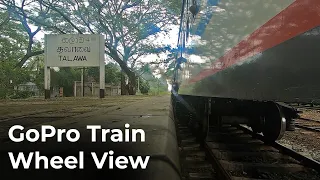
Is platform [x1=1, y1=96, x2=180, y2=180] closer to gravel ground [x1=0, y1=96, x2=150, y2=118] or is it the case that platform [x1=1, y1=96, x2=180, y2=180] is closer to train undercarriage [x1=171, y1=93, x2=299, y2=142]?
train undercarriage [x1=171, y1=93, x2=299, y2=142]

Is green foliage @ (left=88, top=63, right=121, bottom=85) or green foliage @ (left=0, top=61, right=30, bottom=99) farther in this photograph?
green foliage @ (left=88, top=63, right=121, bottom=85)

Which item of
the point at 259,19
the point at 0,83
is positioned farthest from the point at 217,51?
the point at 0,83

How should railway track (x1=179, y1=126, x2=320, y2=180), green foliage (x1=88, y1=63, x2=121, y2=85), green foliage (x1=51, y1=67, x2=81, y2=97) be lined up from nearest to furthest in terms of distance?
1. railway track (x1=179, y1=126, x2=320, y2=180)
2. green foliage (x1=51, y1=67, x2=81, y2=97)
3. green foliage (x1=88, y1=63, x2=121, y2=85)

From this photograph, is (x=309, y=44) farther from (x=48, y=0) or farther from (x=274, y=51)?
(x=48, y=0)

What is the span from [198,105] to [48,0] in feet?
57.2

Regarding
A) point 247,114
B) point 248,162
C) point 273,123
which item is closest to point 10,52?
point 247,114

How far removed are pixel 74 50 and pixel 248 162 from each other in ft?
35.1

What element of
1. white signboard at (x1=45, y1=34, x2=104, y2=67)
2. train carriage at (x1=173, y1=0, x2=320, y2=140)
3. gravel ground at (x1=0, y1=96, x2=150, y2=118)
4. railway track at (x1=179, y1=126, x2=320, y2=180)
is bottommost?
railway track at (x1=179, y1=126, x2=320, y2=180)

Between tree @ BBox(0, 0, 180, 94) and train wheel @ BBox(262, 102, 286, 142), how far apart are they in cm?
1654

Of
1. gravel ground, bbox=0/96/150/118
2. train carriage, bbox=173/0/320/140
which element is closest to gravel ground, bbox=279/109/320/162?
train carriage, bbox=173/0/320/140

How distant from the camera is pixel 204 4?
3.15m

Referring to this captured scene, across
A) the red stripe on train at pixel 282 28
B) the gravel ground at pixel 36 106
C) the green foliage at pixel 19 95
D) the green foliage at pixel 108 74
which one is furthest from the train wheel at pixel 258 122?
the green foliage at pixel 108 74

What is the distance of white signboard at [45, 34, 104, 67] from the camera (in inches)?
512

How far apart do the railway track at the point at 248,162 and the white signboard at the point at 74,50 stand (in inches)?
341
